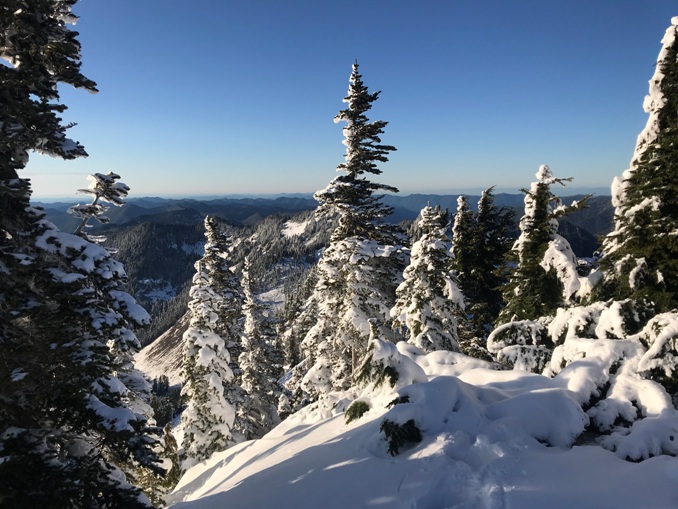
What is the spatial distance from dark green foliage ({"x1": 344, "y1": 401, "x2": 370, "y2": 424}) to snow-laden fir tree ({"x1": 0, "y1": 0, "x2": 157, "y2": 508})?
5118mm

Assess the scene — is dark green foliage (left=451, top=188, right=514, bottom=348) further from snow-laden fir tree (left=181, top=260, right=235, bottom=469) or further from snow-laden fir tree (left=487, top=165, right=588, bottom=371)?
snow-laden fir tree (left=181, top=260, right=235, bottom=469)

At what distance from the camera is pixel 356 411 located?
10008mm

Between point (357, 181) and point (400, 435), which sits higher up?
point (357, 181)

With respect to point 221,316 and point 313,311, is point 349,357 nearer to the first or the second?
point 313,311

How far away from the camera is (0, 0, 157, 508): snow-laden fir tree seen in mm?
6195

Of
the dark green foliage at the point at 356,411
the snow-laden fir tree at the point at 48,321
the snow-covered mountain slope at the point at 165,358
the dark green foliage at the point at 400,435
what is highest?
the snow-laden fir tree at the point at 48,321

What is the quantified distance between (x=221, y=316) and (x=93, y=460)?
614 inches

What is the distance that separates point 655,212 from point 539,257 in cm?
676

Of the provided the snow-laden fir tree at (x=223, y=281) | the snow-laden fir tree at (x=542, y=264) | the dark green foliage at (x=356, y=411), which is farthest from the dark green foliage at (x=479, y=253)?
the dark green foliage at (x=356, y=411)

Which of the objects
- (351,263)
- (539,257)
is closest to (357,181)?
(351,263)

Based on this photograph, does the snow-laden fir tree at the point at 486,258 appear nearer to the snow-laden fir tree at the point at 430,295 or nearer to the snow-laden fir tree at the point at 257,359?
the snow-laden fir tree at the point at 430,295

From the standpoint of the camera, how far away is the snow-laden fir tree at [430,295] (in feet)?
51.2

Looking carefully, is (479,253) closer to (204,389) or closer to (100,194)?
(204,389)

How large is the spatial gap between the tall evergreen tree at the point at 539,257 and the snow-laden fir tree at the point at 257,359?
18001 millimetres
